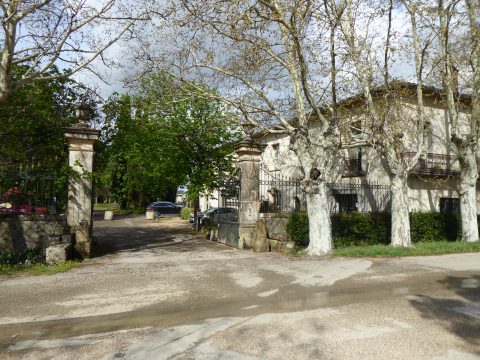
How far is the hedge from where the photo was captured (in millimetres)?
12586

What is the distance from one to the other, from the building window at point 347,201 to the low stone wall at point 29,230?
468 inches

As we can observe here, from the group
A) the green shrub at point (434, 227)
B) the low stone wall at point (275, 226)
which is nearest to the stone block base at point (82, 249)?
the low stone wall at point (275, 226)

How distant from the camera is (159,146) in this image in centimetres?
1797

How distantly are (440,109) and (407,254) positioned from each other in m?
11.5

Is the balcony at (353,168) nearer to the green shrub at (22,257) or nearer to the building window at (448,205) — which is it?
the building window at (448,205)

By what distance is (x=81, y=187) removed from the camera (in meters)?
10.5

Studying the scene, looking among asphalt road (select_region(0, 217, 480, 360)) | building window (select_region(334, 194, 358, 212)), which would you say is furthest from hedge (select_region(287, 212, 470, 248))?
building window (select_region(334, 194, 358, 212))

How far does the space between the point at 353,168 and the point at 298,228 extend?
8583 mm

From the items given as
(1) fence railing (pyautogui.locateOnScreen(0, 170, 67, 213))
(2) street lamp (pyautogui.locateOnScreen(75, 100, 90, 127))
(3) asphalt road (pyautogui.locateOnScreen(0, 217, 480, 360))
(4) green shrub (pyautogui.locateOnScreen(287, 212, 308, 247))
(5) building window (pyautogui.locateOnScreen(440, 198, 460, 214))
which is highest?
(2) street lamp (pyautogui.locateOnScreen(75, 100, 90, 127))

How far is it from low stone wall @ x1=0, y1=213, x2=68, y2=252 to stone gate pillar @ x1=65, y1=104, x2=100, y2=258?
1.37 feet

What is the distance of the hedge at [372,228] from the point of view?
12586 mm

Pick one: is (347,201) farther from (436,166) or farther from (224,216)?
(224,216)

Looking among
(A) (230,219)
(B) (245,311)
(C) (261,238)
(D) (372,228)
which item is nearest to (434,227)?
(D) (372,228)

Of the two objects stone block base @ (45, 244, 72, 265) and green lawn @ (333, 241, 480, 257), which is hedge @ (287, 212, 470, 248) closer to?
green lawn @ (333, 241, 480, 257)
